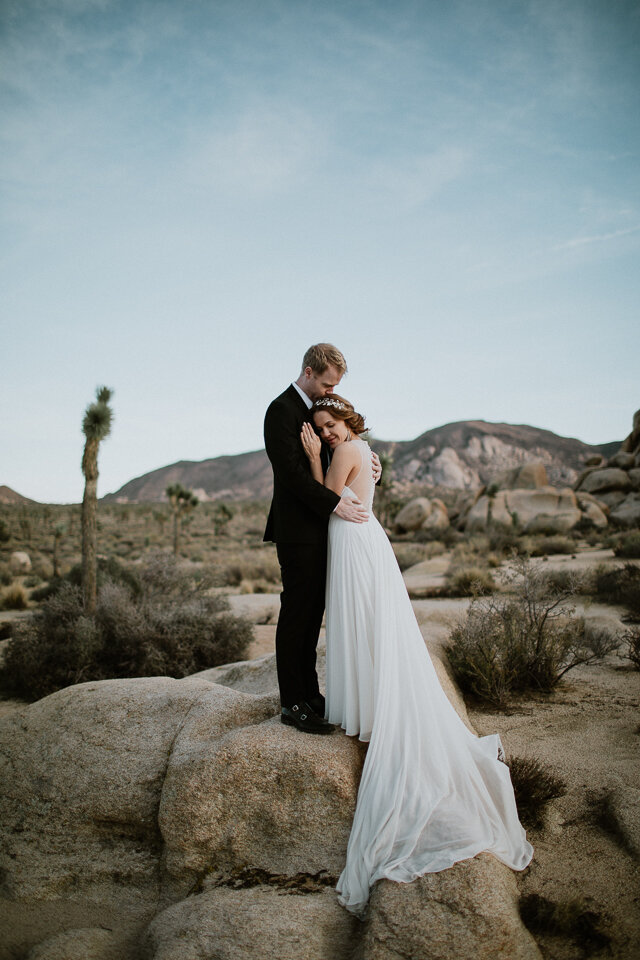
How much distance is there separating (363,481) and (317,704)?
1623mm

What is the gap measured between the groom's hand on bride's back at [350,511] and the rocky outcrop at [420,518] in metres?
30.0

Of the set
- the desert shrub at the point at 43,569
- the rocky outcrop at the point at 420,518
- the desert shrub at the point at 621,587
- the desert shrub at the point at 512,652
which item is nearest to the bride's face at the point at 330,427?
the desert shrub at the point at 512,652

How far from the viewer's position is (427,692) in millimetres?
3762

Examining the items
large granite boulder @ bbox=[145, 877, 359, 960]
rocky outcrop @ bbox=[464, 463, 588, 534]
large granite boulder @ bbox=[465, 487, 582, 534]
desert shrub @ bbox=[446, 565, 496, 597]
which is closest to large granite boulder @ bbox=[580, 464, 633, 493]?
rocky outcrop @ bbox=[464, 463, 588, 534]

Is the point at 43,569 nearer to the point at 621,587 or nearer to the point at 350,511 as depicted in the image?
the point at 621,587

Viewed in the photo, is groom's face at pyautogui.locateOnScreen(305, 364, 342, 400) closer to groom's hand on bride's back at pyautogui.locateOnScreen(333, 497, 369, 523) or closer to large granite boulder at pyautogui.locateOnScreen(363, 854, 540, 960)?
groom's hand on bride's back at pyautogui.locateOnScreen(333, 497, 369, 523)

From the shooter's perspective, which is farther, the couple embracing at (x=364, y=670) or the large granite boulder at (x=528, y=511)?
Answer: the large granite boulder at (x=528, y=511)

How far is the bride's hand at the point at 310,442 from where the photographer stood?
411cm

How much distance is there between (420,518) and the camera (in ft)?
113

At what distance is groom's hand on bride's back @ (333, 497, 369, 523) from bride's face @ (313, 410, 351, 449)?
1.42ft

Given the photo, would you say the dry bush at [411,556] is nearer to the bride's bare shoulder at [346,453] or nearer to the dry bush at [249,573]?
the dry bush at [249,573]

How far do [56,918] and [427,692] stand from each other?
258cm

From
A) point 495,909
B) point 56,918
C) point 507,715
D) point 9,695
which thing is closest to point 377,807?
point 495,909

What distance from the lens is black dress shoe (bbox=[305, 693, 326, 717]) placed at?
414cm
